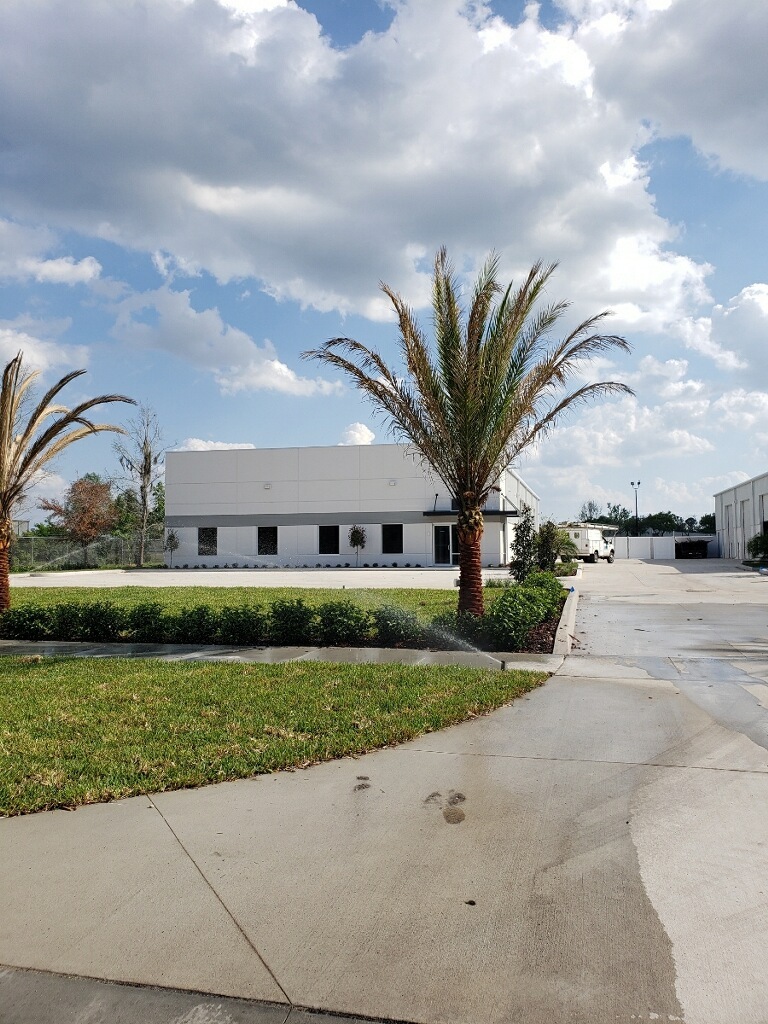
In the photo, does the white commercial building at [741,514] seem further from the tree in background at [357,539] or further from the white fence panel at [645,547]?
the tree in background at [357,539]

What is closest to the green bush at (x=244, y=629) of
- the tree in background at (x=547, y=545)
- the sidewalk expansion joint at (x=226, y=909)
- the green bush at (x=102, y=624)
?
the green bush at (x=102, y=624)

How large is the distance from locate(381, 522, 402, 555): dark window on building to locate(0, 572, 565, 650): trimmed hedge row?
29545 millimetres

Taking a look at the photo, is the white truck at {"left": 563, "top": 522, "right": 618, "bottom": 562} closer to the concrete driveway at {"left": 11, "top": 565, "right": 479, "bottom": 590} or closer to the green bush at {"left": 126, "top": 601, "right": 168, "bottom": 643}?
the concrete driveway at {"left": 11, "top": 565, "right": 479, "bottom": 590}

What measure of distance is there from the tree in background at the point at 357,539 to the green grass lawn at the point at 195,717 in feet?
105

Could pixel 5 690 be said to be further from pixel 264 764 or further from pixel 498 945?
pixel 498 945

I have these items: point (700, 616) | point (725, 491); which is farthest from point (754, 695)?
point (725, 491)

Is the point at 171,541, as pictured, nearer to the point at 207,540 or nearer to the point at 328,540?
the point at 207,540

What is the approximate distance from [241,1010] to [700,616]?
14116 millimetres

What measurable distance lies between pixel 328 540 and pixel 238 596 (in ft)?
73.3

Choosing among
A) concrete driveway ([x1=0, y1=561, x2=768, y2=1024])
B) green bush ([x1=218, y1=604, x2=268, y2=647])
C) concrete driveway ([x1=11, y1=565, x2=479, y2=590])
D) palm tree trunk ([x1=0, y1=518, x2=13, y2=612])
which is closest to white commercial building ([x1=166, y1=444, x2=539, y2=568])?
concrete driveway ([x1=11, y1=565, x2=479, y2=590])

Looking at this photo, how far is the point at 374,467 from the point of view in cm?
4250

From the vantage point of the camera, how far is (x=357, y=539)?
41500 mm

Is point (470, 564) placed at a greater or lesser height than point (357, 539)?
lesser

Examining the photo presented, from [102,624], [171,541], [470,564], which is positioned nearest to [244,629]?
[102,624]
